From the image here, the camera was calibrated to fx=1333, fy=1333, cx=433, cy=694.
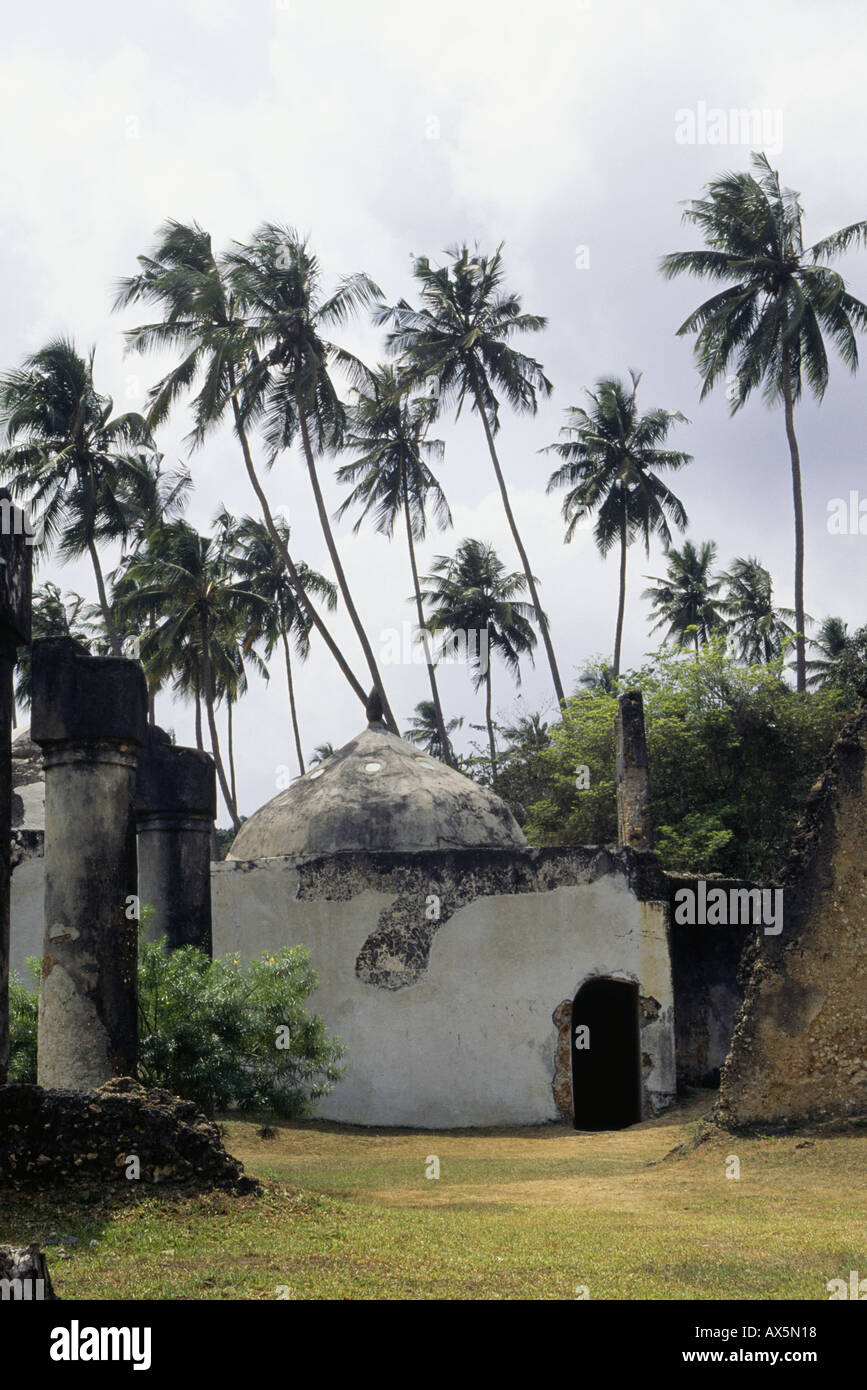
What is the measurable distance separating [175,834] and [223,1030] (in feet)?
5.01

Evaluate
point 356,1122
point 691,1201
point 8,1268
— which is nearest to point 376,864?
point 356,1122

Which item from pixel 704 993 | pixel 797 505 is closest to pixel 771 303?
pixel 797 505

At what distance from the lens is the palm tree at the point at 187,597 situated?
28.1 m

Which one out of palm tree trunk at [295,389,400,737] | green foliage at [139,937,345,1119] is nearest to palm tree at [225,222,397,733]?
palm tree trunk at [295,389,400,737]

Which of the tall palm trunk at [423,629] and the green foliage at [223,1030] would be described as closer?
the green foliage at [223,1030]

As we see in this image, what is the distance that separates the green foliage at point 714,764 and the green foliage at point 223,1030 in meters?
13.2

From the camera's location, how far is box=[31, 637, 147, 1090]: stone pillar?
7527 millimetres

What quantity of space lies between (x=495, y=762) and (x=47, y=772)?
23.7 m

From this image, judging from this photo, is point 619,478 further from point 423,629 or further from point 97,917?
point 97,917

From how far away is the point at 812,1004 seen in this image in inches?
404

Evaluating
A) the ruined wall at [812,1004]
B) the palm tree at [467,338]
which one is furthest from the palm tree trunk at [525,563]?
the ruined wall at [812,1004]

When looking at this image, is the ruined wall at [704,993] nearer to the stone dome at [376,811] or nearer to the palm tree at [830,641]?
the stone dome at [376,811]

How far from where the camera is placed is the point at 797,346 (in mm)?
25891

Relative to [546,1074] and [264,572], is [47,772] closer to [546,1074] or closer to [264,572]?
[546,1074]
